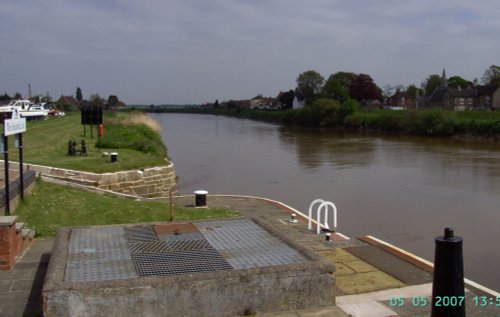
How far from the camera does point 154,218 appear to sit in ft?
38.1

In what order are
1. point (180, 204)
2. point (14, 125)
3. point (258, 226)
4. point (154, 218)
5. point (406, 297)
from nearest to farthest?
point (406, 297), point (258, 226), point (14, 125), point (154, 218), point (180, 204)

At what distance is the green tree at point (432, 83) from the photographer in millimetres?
121006

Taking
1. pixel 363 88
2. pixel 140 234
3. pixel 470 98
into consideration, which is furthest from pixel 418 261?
pixel 363 88

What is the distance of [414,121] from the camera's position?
60344 millimetres

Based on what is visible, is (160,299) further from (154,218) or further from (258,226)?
(154,218)

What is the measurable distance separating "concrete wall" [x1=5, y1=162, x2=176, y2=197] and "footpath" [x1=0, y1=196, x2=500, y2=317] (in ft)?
19.3

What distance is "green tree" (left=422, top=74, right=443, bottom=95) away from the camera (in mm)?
121006

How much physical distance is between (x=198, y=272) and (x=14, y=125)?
580cm

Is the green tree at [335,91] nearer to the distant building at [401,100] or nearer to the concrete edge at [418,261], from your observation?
the distant building at [401,100]

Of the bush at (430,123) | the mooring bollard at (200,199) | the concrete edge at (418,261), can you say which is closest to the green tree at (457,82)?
the bush at (430,123)

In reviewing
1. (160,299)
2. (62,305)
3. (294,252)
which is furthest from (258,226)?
(62,305)

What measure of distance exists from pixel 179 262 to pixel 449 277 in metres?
3.19

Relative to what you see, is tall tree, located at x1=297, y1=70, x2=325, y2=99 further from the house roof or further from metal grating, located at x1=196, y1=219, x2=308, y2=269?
metal grating, located at x1=196, y1=219, x2=308, y2=269

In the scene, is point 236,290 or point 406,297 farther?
point 406,297
